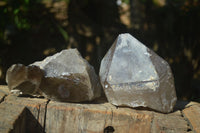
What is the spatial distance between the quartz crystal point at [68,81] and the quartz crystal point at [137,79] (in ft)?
0.48

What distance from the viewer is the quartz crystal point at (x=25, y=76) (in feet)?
6.17

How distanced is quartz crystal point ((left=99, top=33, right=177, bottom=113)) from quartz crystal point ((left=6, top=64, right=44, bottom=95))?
20.3 inches

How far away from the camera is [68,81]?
192 centimetres

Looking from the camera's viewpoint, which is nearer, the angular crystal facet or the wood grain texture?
the wood grain texture

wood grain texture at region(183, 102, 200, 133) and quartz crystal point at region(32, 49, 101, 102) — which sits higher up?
quartz crystal point at region(32, 49, 101, 102)

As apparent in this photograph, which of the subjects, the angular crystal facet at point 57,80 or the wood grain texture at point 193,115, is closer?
the wood grain texture at point 193,115

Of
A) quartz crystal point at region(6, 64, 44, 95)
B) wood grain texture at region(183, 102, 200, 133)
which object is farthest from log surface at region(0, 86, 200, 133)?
quartz crystal point at region(6, 64, 44, 95)

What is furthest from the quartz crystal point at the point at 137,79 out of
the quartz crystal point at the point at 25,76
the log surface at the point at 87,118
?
the quartz crystal point at the point at 25,76

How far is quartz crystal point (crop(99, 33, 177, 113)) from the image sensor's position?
183cm

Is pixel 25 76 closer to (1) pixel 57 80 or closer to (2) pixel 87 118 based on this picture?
(1) pixel 57 80

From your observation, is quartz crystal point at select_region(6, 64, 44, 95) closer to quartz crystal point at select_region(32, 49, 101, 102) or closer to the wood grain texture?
quartz crystal point at select_region(32, 49, 101, 102)

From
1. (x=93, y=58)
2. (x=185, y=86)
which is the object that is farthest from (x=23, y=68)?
(x=185, y=86)

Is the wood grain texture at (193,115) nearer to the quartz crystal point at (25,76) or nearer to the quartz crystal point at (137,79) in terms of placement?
the quartz crystal point at (137,79)

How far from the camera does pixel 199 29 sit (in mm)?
5719
